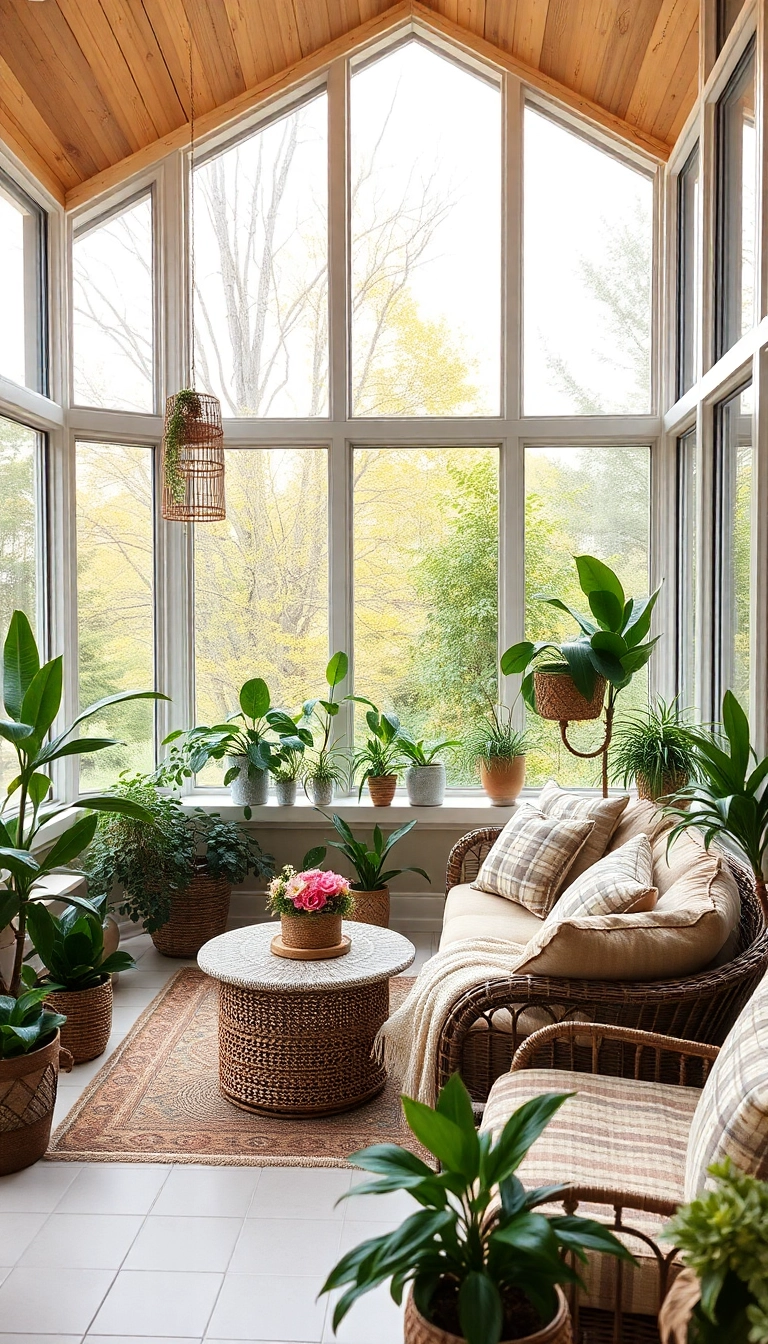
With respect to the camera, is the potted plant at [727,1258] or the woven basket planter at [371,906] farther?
the woven basket planter at [371,906]

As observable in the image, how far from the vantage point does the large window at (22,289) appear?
4.40m

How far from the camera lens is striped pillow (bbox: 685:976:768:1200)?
4.93ft

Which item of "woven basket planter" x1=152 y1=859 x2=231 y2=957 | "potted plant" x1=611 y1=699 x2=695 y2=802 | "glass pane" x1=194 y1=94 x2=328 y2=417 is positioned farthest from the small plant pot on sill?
"glass pane" x1=194 y1=94 x2=328 y2=417

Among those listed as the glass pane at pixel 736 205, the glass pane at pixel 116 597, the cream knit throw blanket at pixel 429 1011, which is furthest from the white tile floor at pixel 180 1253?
the glass pane at pixel 736 205

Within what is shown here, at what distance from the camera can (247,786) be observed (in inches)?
199

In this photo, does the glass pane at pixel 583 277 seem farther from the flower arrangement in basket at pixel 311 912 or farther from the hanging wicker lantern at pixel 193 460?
the flower arrangement in basket at pixel 311 912

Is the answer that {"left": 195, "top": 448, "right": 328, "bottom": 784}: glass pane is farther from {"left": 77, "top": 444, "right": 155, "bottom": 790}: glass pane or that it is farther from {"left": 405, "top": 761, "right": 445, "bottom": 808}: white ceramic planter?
{"left": 405, "top": 761, "right": 445, "bottom": 808}: white ceramic planter

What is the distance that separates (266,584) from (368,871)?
1.58m

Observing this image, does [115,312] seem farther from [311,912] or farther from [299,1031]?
[299,1031]

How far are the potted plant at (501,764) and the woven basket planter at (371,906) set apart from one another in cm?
75

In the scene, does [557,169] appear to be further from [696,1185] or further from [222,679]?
[696,1185]

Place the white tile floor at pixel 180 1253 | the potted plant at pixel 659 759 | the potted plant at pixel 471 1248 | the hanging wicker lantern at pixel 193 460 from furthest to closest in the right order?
1. the hanging wicker lantern at pixel 193 460
2. the potted plant at pixel 659 759
3. the white tile floor at pixel 180 1253
4. the potted plant at pixel 471 1248

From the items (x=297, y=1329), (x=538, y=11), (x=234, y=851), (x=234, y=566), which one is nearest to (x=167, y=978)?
(x=234, y=851)

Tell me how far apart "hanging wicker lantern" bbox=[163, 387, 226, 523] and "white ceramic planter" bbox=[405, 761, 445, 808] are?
1.56 metres
